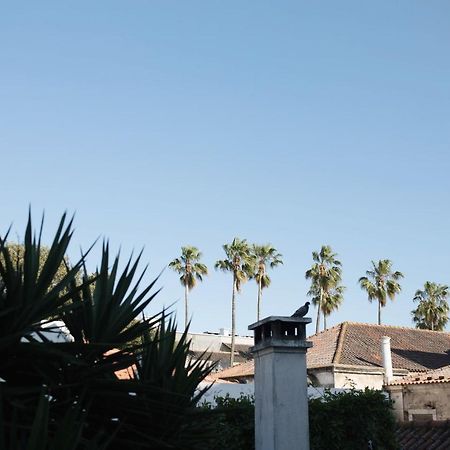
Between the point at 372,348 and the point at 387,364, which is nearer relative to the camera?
the point at 387,364

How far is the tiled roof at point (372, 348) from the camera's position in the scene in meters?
29.9

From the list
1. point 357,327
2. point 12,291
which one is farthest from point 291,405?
point 357,327

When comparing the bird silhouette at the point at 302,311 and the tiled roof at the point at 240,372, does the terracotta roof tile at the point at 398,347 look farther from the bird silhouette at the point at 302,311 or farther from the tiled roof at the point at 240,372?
the bird silhouette at the point at 302,311

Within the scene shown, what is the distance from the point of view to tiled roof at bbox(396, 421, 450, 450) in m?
15.0

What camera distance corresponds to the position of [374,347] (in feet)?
104

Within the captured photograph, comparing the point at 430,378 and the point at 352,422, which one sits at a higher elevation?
the point at 430,378

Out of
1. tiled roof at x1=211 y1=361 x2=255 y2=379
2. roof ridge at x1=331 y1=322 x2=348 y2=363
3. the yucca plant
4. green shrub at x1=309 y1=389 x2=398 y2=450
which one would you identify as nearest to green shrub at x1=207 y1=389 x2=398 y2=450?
green shrub at x1=309 y1=389 x2=398 y2=450

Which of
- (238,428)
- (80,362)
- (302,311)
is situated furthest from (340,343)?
(80,362)

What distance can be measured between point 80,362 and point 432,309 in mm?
52718

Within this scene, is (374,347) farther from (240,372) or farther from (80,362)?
(80,362)

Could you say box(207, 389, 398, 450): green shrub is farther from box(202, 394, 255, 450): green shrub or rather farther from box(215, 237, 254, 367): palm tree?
box(215, 237, 254, 367): palm tree

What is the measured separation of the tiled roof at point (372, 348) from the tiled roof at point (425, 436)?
12260mm

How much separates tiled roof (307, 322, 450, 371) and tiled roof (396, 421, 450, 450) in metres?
12.4

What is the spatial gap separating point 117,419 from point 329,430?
7601 millimetres
